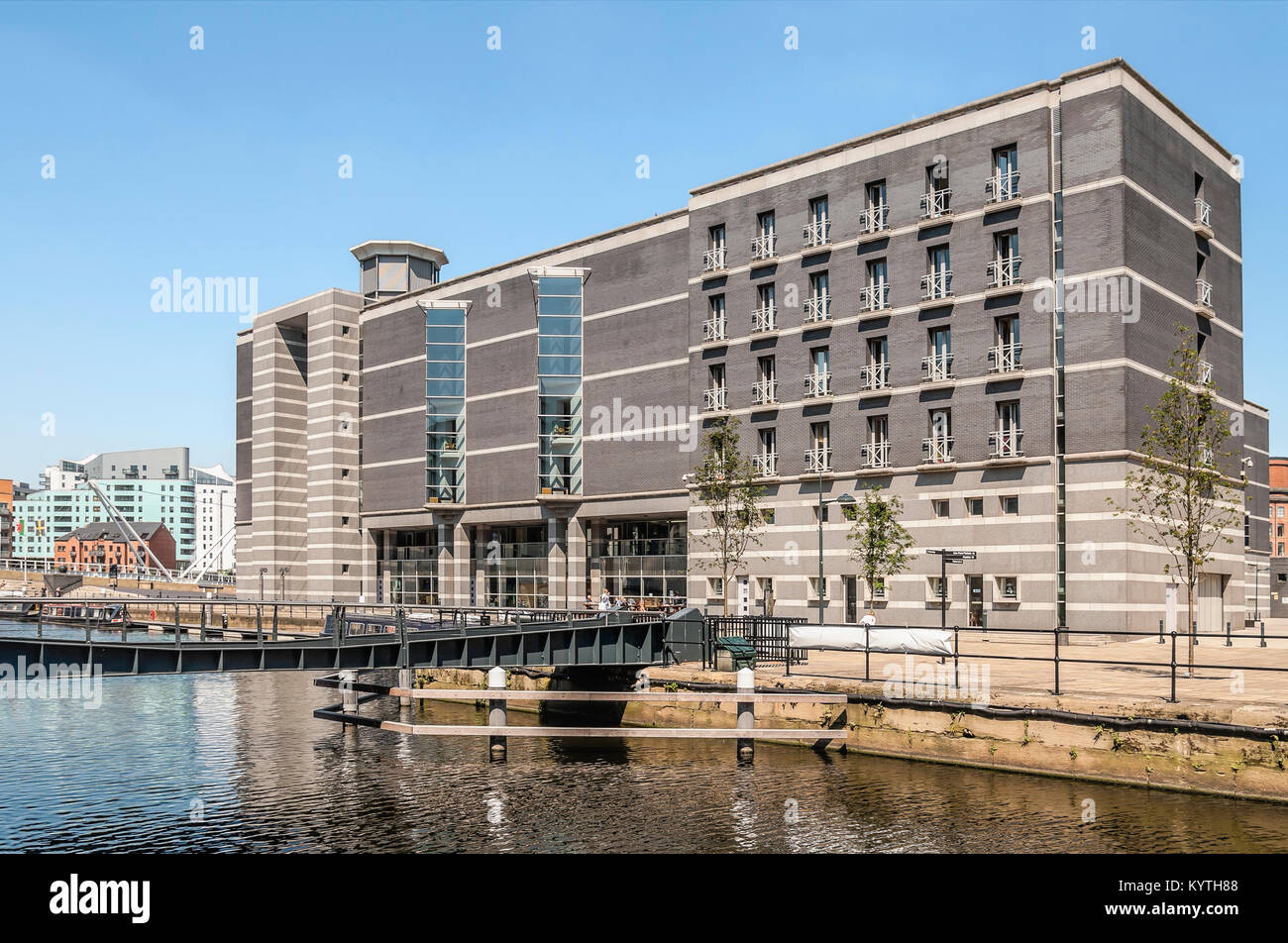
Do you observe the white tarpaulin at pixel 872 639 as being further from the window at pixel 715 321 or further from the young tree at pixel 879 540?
the window at pixel 715 321

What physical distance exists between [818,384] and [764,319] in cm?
510

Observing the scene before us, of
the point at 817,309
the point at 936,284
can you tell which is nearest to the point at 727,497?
the point at 817,309

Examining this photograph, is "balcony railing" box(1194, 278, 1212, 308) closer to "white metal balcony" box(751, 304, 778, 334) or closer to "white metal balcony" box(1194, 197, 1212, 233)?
"white metal balcony" box(1194, 197, 1212, 233)

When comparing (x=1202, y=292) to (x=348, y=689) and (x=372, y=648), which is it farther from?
(x=348, y=689)

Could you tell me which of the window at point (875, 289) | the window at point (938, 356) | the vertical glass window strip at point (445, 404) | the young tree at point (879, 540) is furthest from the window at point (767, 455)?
the vertical glass window strip at point (445, 404)

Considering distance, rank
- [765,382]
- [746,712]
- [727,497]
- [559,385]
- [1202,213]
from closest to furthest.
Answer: [746,712] → [727,497] → [1202,213] → [765,382] → [559,385]

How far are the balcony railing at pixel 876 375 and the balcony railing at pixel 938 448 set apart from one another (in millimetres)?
3553

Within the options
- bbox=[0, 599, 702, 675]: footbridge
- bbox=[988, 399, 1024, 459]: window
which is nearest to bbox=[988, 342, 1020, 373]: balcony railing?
bbox=[988, 399, 1024, 459]: window

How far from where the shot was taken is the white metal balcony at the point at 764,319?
5478cm

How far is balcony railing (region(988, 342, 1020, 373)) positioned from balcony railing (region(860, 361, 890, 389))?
531 centimetres

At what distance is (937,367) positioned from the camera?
1914 inches

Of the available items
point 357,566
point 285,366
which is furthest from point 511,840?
point 285,366

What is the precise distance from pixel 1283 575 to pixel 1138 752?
91893mm
